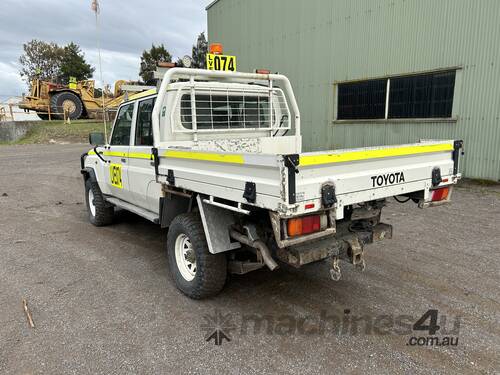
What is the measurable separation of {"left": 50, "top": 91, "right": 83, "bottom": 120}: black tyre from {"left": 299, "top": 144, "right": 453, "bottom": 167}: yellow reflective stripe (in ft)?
82.5

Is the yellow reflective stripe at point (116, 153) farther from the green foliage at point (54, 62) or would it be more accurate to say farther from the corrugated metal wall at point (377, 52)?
the green foliage at point (54, 62)

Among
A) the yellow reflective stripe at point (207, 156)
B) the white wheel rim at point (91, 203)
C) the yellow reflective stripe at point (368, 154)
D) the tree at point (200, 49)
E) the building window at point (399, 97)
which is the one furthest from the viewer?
the tree at point (200, 49)

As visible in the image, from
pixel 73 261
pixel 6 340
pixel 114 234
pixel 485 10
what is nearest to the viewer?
pixel 6 340

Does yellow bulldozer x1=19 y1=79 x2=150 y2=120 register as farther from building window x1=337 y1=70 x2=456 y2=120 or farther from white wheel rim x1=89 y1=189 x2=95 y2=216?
white wheel rim x1=89 y1=189 x2=95 y2=216

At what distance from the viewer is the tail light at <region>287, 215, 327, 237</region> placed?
274 cm

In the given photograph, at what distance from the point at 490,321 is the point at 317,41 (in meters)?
11.1

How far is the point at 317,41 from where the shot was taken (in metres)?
12.5

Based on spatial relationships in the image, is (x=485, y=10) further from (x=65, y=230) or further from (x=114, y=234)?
(x=65, y=230)

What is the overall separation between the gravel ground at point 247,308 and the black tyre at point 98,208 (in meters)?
0.33

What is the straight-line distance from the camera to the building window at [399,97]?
378 inches

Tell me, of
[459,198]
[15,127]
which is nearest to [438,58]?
[459,198]

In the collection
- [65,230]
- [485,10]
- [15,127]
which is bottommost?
[65,230]

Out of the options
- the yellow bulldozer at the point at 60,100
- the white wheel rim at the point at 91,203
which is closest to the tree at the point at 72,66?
the yellow bulldozer at the point at 60,100

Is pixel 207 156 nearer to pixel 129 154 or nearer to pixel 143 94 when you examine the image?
pixel 143 94
